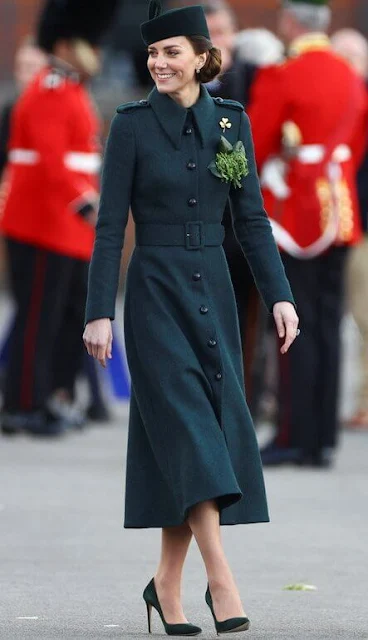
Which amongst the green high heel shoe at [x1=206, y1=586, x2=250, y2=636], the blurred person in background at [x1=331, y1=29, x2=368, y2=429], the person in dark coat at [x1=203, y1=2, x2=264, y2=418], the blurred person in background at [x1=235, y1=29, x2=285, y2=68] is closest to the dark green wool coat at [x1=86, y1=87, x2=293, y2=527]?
the green high heel shoe at [x1=206, y1=586, x2=250, y2=636]

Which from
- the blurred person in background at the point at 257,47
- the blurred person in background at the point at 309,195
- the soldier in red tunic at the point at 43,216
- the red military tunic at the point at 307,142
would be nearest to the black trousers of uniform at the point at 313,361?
the blurred person in background at the point at 309,195

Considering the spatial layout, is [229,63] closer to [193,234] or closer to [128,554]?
[128,554]

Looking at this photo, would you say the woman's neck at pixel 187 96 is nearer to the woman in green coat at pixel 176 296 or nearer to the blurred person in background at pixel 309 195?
the woman in green coat at pixel 176 296

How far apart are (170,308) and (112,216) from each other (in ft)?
0.95

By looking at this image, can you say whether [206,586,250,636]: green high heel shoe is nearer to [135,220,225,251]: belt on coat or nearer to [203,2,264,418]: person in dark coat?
[135,220,225,251]: belt on coat

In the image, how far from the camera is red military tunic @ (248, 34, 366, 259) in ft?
30.1

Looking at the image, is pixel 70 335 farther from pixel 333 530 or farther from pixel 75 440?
pixel 333 530

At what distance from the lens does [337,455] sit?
1016cm

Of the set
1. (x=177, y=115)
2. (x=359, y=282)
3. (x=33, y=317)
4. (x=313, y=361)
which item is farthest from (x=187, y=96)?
(x=359, y=282)

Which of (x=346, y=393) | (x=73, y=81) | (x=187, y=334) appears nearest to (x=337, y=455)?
(x=73, y=81)

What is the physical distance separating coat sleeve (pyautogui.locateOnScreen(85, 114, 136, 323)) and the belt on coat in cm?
7

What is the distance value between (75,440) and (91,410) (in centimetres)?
91

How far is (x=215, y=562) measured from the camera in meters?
5.52

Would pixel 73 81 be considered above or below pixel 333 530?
above
